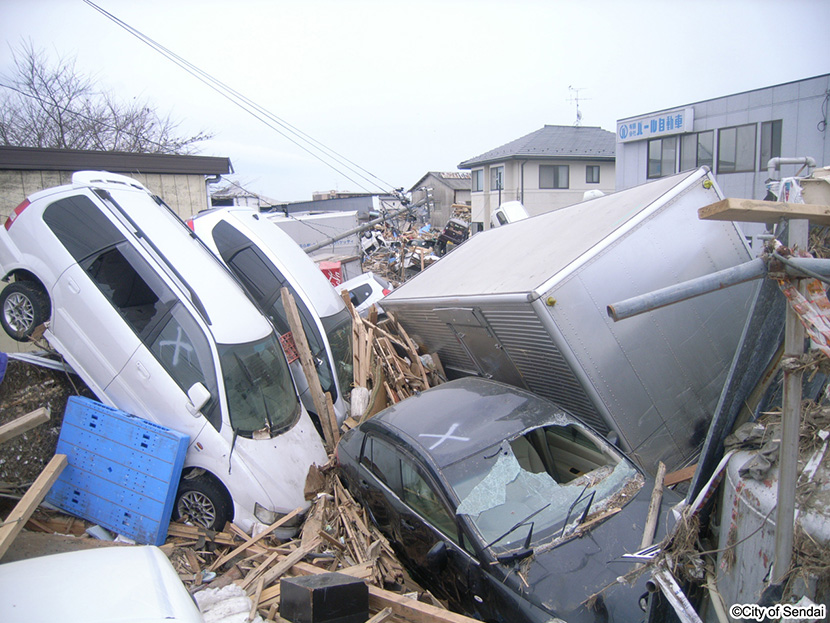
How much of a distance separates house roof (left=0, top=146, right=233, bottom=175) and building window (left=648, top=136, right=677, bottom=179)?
17.8 metres

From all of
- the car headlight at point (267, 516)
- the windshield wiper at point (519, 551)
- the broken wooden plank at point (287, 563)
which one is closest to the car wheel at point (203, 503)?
the car headlight at point (267, 516)

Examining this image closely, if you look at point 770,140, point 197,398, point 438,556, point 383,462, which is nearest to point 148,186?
point 197,398

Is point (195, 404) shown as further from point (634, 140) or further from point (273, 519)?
point (634, 140)

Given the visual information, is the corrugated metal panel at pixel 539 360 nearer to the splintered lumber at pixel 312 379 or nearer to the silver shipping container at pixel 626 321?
the silver shipping container at pixel 626 321

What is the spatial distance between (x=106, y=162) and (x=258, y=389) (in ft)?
24.7

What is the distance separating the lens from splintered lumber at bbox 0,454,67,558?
13.4ft

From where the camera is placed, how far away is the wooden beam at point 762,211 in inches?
71.8

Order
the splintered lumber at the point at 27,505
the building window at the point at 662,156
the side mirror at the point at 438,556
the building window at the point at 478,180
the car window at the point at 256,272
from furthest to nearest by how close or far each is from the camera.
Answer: the building window at the point at 478,180, the building window at the point at 662,156, the car window at the point at 256,272, the splintered lumber at the point at 27,505, the side mirror at the point at 438,556

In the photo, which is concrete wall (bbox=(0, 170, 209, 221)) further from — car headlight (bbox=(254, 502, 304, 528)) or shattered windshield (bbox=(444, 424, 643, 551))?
shattered windshield (bbox=(444, 424, 643, 551))

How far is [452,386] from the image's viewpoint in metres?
5.18

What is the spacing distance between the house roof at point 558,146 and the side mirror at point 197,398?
27.3 meters

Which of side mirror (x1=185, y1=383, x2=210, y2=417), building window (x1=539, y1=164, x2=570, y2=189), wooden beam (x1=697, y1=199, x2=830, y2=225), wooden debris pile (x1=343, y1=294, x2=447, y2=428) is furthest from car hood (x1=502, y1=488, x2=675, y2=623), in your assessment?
building window (x1=539, y1=164, x2=570, y2=189)

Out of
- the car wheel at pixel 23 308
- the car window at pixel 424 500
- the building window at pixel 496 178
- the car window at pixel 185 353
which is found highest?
the building window at pixel 496 178

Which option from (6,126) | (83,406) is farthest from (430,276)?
(6,126)
